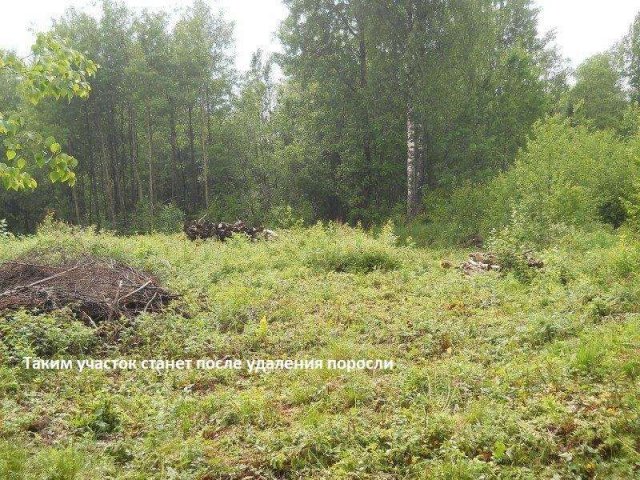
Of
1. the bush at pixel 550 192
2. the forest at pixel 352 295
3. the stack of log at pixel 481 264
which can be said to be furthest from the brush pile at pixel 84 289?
the bush at pixel 550 192

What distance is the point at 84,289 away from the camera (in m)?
7.90

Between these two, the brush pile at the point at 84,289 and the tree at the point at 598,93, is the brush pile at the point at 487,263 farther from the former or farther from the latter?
the tree at the point at 598,93

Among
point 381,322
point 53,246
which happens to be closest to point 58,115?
point 53,246

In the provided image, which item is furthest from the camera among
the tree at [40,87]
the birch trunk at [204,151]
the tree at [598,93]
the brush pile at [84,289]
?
the tree at [598,93]

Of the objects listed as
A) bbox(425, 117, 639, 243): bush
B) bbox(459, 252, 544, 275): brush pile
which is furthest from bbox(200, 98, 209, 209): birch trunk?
bbox(459, 252, 544, 275): brush pile

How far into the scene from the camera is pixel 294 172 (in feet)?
76.2

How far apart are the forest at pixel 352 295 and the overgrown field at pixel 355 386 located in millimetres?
29

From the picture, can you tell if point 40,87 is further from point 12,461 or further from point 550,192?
point 550,192

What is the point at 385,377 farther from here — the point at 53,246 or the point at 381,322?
the point at 53,246

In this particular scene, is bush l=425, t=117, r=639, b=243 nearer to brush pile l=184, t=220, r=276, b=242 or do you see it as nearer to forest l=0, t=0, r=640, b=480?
forest l=0, t=0, r=640, b=480

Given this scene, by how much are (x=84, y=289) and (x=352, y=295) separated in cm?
485

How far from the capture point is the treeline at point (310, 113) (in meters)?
19.8

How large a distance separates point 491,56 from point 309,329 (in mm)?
22285

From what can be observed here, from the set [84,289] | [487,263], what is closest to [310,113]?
[487,263]
